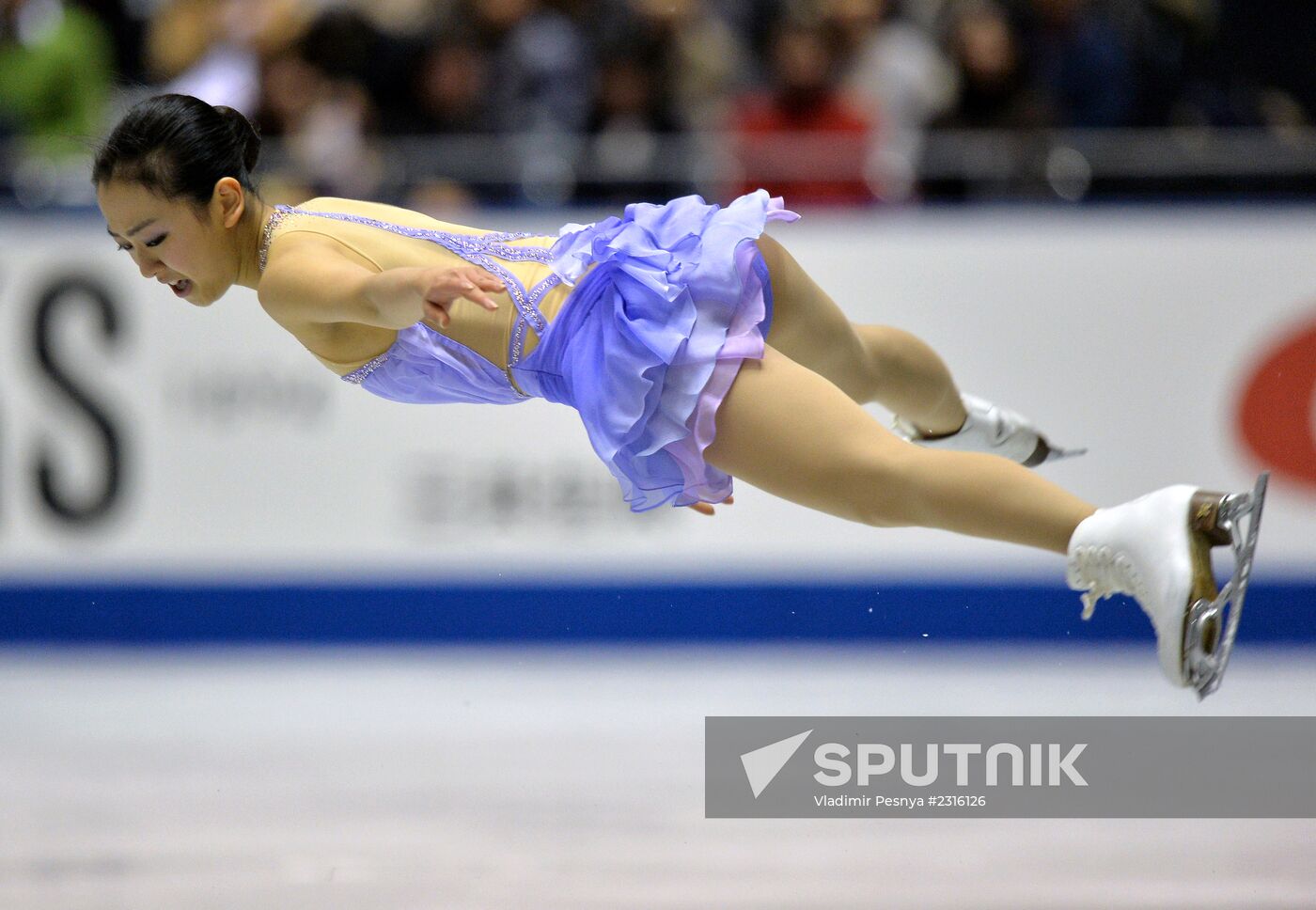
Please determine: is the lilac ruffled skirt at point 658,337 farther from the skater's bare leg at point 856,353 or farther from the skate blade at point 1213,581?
the skate blade at point 1213,581

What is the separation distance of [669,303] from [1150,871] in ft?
4.60

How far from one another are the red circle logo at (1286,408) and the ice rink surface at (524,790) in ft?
2.42

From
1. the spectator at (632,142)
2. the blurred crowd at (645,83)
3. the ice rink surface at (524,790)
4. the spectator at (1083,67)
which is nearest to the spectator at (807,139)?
the blurred crowd at (645,83)

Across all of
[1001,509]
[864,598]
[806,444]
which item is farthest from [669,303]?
[864,598]

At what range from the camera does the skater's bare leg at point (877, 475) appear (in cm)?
254

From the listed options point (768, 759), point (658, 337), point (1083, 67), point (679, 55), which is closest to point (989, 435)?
point (768, 759)

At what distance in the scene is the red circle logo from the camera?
5617mm

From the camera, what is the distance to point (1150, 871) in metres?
2.92

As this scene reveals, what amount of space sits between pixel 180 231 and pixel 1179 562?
179 centimetres

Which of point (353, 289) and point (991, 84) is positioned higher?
point (991, 84)

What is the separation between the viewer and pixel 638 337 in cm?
268

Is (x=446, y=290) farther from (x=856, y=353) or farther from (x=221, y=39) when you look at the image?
(x=221, y=39)

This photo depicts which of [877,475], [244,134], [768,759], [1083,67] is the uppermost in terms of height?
[1083,67]

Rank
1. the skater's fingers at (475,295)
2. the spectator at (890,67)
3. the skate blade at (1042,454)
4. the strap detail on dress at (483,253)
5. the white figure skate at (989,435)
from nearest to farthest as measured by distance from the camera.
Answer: the skater's fingers at (475,295)
the strap detail on dress at (483,253)
the white figure skate at (989,435)
the skate blade at (1042,454)
the spectator at (890,67)
